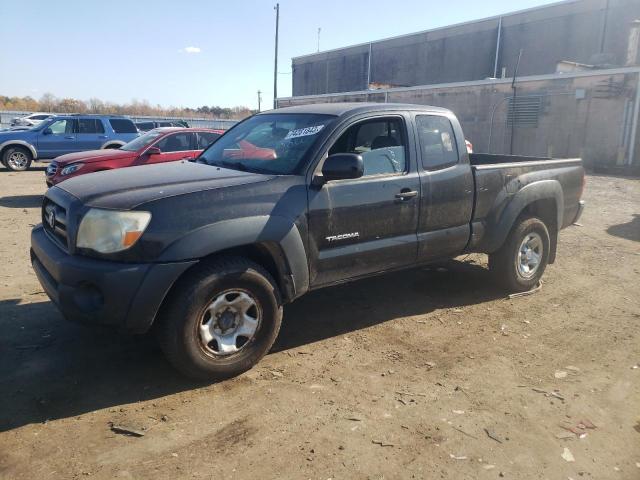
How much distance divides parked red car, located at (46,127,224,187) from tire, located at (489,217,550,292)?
6.23 m

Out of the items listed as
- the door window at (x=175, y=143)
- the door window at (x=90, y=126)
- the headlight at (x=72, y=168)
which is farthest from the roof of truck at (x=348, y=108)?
the door window at (x=90, y=126)

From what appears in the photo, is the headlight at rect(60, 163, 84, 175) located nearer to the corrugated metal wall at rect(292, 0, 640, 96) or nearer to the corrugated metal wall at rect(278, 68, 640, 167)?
the corrugated metal wall at rect(278, 68, 640, 167)

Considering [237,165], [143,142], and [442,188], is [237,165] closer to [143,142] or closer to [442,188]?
[442,188]

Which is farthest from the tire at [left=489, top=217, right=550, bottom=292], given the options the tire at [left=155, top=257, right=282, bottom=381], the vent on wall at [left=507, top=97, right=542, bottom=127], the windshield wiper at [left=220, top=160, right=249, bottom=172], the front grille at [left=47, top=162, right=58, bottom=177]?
the vent on wall at [left=507, top=97, right=542, bottom=127]

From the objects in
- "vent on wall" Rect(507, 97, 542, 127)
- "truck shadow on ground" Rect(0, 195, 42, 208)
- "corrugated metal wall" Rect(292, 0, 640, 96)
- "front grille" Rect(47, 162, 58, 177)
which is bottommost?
"truck shadow on ground" Rect(0, 195, 42, 208)

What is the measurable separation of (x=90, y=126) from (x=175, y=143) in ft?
23.1

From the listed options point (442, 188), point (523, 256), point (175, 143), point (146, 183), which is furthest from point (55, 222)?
point (175, 143)

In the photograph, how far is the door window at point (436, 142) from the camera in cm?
469

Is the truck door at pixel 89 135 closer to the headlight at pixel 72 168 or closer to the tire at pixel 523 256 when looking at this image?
the headlight at pixel 72 168

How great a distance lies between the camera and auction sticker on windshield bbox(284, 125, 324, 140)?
4156 millimetres

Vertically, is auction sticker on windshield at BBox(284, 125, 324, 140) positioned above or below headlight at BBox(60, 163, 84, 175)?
above

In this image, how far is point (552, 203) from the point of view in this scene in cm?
575

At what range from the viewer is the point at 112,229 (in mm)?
3244

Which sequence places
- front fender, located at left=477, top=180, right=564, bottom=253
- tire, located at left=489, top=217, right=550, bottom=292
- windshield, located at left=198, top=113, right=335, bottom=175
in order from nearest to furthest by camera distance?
windshield, located at left=198, top=113, right=335, bottom=175
front fender, located at left=477, top=180, right=564, bottom=253
tire, located at left=489, top=217, right=550, bottom=292
